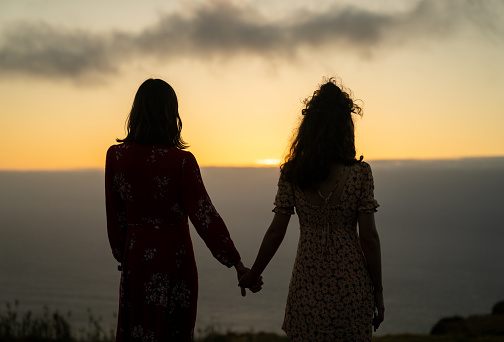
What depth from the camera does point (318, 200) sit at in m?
3.35

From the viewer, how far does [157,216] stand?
3475 mm

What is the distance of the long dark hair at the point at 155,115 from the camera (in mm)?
3463

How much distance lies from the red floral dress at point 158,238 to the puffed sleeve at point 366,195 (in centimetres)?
107

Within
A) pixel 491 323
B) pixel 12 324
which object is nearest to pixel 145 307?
pixel 12 324

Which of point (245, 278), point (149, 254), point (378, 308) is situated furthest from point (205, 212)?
point (378, 308)

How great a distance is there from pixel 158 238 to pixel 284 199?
0.90 m

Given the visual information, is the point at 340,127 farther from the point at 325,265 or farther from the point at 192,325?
the point at 192,325

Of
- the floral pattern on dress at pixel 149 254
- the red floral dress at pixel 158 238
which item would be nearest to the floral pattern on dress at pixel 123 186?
the red floral dress at pixel 158 238

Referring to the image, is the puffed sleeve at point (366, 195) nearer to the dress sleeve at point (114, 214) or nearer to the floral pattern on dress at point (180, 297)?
the floral pattern on dress at point (180, 297)

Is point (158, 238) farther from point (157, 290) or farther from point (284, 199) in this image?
point (284, 199)

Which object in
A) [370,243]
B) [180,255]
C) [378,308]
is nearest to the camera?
[370,243]

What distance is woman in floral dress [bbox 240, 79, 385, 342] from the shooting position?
3.28m

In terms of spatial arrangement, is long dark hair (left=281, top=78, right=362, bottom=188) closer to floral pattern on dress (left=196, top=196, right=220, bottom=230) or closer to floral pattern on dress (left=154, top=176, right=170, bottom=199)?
floral pattern on dress (left=196, top=196, right=220, bottom=230)

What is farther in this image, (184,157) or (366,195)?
(184,157)
